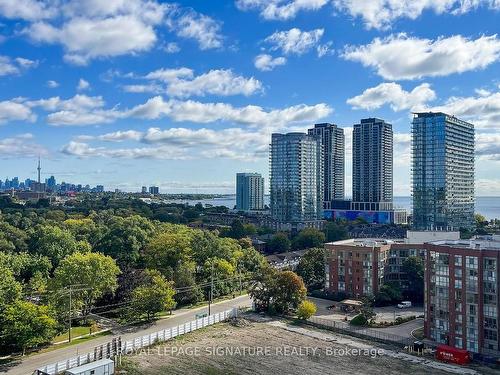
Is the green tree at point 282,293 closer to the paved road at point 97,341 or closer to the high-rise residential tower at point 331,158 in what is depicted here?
the paved road at point 97,341

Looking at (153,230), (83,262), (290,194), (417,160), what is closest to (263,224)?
(290,194)

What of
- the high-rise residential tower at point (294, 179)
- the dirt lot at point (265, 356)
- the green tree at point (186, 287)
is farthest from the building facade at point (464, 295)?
the high-rise residential tower at point (294, 179)

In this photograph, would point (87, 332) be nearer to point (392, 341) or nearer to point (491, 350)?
point (392, 341)

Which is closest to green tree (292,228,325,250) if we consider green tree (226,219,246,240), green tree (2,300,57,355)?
green tree (226,219,246,240)

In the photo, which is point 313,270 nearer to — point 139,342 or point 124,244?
point 124,244

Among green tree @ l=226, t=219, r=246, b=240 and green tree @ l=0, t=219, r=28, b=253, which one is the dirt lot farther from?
green tree @ l=226, t=219, r=246, b=240
